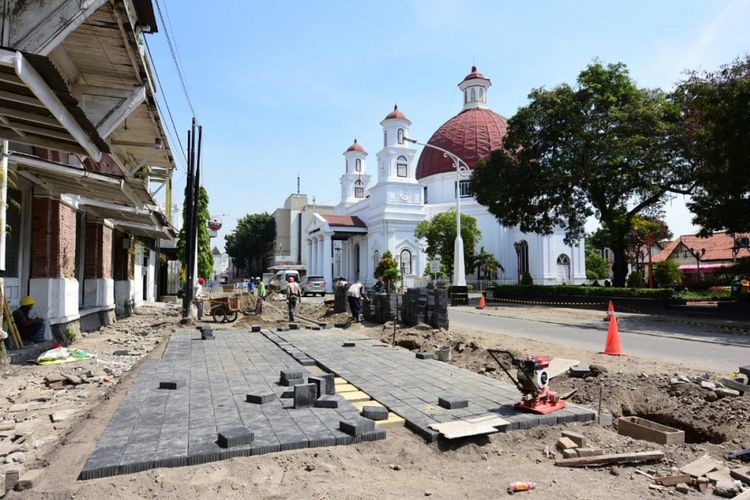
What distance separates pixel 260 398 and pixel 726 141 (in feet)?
53.6

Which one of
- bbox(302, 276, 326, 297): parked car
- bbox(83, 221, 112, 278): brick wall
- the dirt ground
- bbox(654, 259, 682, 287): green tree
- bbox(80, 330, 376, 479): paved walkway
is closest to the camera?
the dirt ground

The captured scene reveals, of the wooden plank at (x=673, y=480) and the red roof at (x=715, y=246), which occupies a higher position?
the red roof at (x=715, y=246)

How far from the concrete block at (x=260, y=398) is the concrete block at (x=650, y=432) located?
3864 mm

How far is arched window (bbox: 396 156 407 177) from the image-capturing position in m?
54.4

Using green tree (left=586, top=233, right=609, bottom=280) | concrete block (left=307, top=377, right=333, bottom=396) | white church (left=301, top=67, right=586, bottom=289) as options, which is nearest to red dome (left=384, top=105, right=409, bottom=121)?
white church (left=301, top=67, right=586, bottom=289)

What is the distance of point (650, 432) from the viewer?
5.24 m

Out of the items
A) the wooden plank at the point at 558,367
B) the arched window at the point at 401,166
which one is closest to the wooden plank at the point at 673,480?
the wooden plank at the point at 558,367

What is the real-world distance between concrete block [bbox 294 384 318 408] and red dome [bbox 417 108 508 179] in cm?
4970

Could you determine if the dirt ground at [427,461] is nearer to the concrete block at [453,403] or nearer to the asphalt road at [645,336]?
the concrete block at [453,403]

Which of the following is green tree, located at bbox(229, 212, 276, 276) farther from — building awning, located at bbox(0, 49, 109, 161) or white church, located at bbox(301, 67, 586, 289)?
building awning, located at bbox(0, 49, 109, 161)

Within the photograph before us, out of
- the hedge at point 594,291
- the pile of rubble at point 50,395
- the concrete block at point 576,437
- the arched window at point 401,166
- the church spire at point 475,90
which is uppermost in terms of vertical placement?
the church spire at point 475,90

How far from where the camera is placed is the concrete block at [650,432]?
5113mm

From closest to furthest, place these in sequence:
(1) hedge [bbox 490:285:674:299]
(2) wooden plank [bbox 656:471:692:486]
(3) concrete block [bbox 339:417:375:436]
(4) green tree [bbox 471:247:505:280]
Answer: (2) wooden plank [bbox 656:471:692:486] → (3) concrete block [bbox 339:417:375:436] → (1) hedge [bbox 490:285:674:299] → (4) green tree [bbox 471:247:505:280]

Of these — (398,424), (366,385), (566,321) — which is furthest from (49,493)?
(566,321)
